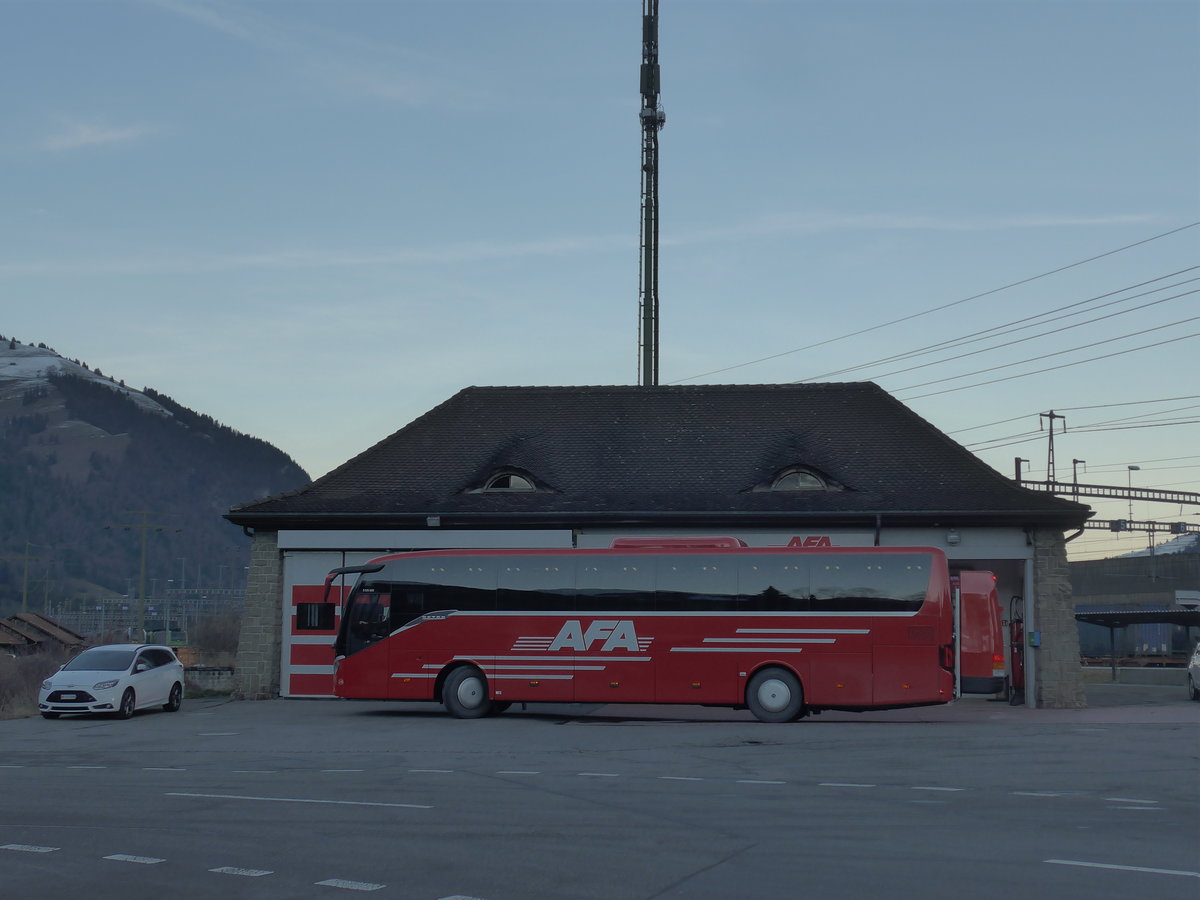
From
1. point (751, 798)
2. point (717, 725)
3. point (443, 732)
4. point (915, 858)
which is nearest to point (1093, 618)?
point (717, 725)

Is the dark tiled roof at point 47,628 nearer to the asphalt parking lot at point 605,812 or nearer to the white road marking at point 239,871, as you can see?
the asphalt parking lot at point 605,812

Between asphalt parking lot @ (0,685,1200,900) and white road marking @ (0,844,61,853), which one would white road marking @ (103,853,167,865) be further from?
white road marking @ (0,844,61,853)

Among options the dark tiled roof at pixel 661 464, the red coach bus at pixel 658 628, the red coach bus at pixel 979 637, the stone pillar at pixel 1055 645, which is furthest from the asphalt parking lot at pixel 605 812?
the dark tiled roof at pixel 661 464

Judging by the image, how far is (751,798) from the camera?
13.6m

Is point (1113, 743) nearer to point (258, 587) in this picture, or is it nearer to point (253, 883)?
point (253, 883)

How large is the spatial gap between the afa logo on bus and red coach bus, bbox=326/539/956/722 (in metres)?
0.02

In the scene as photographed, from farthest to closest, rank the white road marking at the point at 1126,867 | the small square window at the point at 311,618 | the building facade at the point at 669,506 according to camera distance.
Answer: the small square window at the point at 311,618 → the building facade at the point at 669,506 → the white road marking at the point at 1126,867

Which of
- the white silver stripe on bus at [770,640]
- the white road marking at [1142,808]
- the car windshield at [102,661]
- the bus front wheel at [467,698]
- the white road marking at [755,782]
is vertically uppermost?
the white silver stripe on bus at [770,640]

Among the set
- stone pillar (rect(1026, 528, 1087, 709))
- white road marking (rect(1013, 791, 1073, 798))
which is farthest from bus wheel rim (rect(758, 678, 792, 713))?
white road marking (rect(1013, 791, 1073, 798))

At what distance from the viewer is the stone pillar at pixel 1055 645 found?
2963 cm

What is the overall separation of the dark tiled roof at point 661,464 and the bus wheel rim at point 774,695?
6.16 metres

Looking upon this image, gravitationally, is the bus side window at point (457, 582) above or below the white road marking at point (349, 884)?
above

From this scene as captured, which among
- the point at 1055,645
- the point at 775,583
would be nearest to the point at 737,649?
the point at 775,583

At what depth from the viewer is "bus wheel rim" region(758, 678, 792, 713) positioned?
81.5ft
